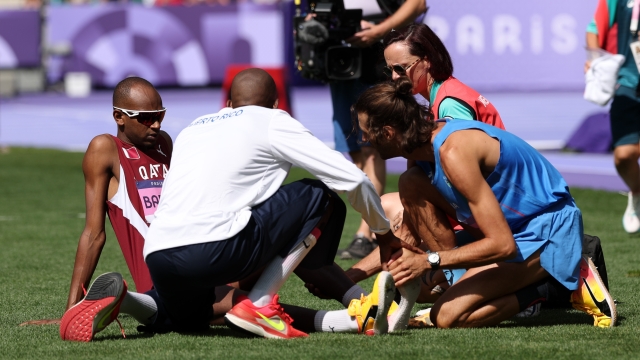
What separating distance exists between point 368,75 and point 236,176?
314cm

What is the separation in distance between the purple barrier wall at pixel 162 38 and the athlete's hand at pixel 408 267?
2076cm

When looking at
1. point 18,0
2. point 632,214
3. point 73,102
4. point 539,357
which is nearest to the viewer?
point 539,357

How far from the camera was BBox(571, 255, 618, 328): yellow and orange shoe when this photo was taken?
423 cm

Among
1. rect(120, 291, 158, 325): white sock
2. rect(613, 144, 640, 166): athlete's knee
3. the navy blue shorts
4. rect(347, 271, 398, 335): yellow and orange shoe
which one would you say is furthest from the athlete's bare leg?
rect(613, 144, 640, 166): athlete's knee

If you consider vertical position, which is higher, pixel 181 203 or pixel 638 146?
pixel 181 203

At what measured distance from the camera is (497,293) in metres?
4.31

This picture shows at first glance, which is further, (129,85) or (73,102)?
(73,102)

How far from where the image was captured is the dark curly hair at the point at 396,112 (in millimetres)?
3957

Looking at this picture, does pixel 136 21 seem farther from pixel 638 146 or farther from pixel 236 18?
pixel 638 146

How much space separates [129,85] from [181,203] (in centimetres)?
91

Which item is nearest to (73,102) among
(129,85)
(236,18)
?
(236,18)

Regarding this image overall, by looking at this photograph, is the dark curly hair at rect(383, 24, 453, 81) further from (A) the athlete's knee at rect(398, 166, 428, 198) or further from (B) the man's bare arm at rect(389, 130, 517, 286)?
(B) the man's bare arm at rect(389, 130, 517, 286)

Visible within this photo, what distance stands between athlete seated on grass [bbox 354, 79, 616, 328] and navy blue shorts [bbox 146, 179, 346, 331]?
0.88 feet

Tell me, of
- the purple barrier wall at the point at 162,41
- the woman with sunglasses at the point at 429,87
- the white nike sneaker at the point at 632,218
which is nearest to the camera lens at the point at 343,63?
the woman with sunglasses at the point at 429,87
